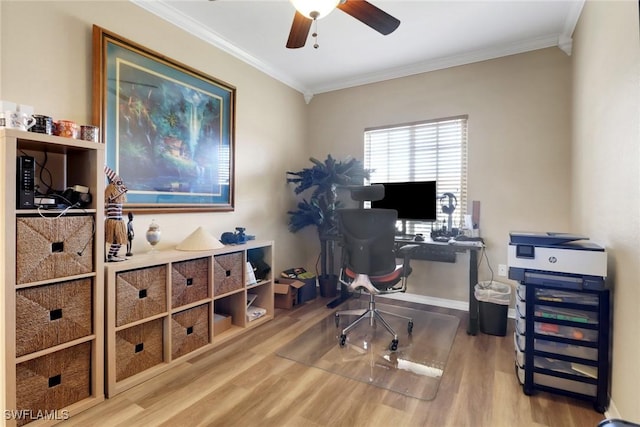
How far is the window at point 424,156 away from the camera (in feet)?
10.8

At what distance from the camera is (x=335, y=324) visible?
2887 mm

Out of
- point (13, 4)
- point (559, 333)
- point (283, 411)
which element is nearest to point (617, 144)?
point (559, 333)

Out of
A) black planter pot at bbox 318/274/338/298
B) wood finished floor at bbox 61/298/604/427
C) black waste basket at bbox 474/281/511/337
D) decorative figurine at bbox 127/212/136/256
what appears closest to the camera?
wood finished floor at bbox 61/298/604/427

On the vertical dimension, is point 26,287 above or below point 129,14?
below

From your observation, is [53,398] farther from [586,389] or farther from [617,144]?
[617,144]

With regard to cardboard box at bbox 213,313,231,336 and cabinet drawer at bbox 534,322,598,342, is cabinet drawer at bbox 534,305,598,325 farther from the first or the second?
cardboard box at bbox 213,313,231,336

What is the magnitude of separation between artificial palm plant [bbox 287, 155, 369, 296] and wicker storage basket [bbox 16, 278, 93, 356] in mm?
2214

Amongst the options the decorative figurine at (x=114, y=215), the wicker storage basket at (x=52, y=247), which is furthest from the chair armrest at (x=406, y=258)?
the wicker storage basket at (x=52, y=247)

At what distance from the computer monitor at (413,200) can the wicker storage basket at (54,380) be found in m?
2.74

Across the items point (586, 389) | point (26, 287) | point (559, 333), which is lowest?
point (586, 389)

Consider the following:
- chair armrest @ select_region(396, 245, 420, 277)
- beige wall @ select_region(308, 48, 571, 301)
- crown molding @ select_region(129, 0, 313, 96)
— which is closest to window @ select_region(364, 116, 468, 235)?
beige wall @ select_region(308, 48, 571, 301)

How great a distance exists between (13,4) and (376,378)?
Answer: 3.02m

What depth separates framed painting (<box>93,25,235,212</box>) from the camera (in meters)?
2.12

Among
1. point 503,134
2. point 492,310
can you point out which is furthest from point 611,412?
point 503,134
